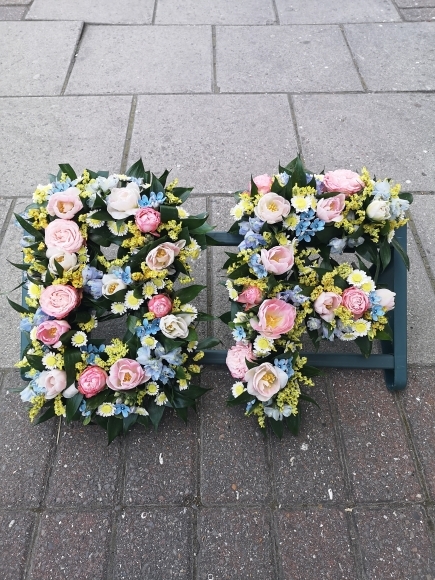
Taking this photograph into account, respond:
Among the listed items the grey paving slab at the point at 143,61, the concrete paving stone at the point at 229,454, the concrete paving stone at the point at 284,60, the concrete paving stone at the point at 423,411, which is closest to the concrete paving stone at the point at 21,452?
the concrete paving stone at the point at 229,454

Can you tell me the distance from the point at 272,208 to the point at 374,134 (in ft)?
6.25

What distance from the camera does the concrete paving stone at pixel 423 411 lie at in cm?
193

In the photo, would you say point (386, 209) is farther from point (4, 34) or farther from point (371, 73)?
point (4, 34)

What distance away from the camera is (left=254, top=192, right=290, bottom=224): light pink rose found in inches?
68.7

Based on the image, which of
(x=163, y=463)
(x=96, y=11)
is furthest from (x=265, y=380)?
(x=96, y=11)

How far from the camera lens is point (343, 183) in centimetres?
182

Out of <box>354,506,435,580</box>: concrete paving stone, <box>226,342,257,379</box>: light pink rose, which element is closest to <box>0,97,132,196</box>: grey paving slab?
<box>226,342,257,379</box>: light pink rose

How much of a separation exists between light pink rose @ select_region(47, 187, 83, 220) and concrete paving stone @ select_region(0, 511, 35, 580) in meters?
1.10

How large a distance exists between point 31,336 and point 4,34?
3456 mm

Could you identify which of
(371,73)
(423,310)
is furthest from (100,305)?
(371,73)

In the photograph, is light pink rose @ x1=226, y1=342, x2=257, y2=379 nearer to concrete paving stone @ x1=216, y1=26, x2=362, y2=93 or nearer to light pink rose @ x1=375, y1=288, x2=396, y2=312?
light pink rose @ x1=375, y1=288, x2=396, y2=312

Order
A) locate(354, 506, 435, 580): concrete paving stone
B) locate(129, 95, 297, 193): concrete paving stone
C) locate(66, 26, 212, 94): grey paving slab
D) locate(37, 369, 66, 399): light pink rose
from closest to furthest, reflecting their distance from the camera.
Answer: locate(354, 506, 435, 580): concrete paving stone
locate(37, 369, 66, 399): light pink rose
locate(129, 95, 297, 193): concrete paving stone
locate(66, 26, 212, 94): grey paving slab

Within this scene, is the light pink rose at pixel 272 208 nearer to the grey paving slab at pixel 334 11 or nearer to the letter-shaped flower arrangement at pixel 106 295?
the letter-shaped flower arrangement at pixel 106 295

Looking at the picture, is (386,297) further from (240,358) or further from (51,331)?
(51,331)
